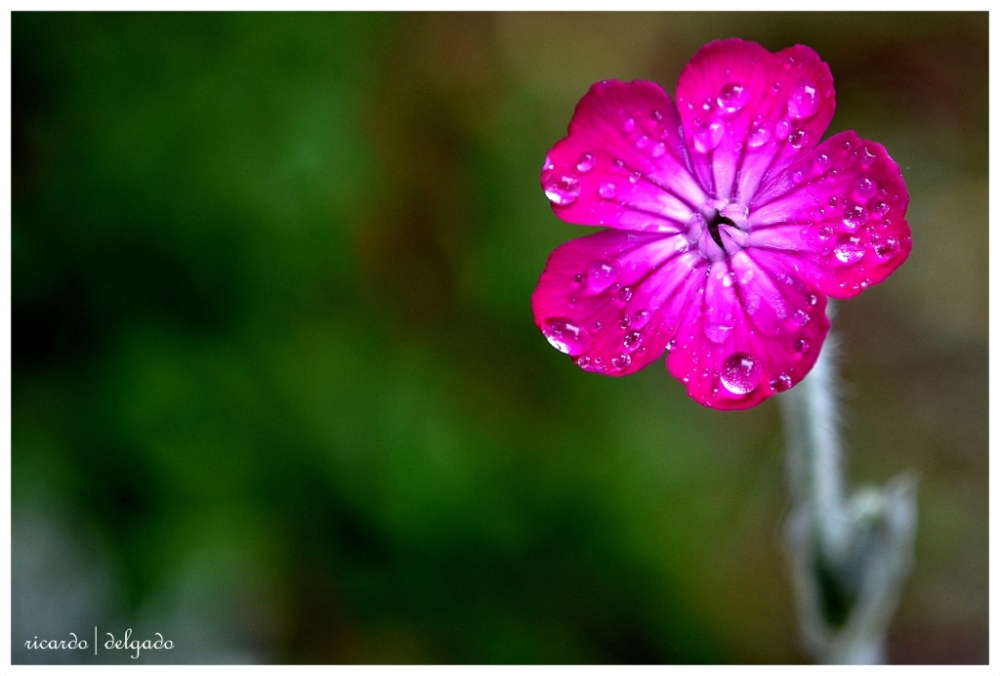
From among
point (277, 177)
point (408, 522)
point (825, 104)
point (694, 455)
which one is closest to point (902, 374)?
point (694, 455)

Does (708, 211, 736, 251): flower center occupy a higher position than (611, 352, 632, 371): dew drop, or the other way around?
(708, 211, 736, 251): flower center

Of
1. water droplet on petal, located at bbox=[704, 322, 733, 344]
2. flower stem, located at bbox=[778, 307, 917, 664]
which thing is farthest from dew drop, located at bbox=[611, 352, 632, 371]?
flower stem, located at bbox=[778, 307, 917, 664]

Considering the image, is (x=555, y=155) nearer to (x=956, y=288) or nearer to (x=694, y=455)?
(x=694, y=455)

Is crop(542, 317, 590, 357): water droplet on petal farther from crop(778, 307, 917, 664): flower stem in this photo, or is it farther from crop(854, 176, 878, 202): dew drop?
crop(778, 307, 917, 664): flower stem

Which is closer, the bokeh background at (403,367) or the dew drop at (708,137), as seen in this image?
the dew drop at (708,137)

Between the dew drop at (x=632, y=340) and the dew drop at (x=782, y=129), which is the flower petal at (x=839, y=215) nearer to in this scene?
the dew drop at (x=782, y=129)

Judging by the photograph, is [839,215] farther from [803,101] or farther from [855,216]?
[803,101]
